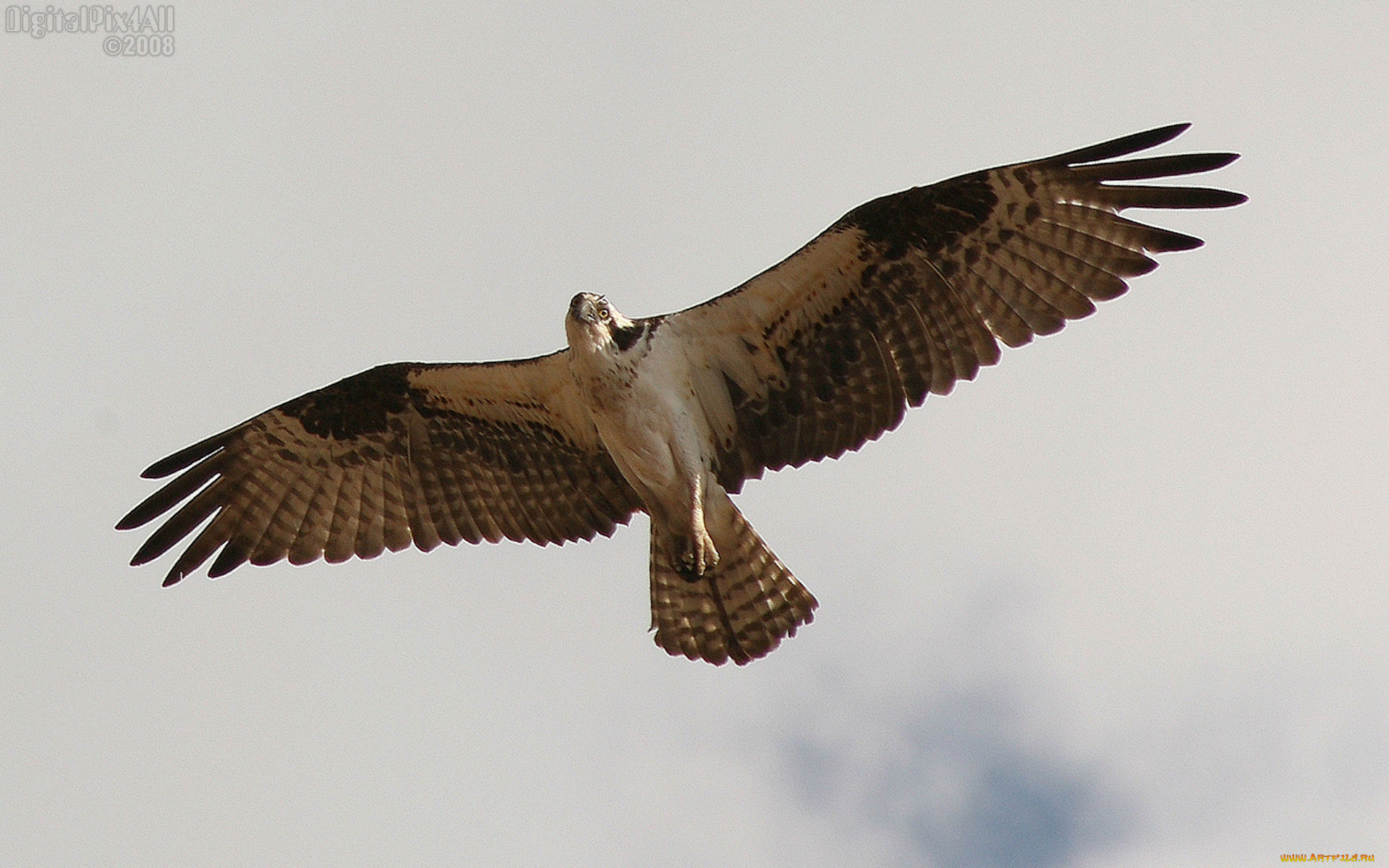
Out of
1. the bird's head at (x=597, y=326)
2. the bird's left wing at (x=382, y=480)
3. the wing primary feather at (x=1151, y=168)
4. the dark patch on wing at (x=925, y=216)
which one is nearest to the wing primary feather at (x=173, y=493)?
the bird's left wing at (x=382, y=480)

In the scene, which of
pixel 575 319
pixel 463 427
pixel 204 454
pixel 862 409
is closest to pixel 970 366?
pixel 862 409

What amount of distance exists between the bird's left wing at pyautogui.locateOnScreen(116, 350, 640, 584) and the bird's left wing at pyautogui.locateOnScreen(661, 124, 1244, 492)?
108cm

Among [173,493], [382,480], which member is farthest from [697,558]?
[173,493]

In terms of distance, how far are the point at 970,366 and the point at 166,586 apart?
4.94 metres

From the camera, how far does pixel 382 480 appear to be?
10.7m

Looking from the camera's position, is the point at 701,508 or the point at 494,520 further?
the point at 494,520

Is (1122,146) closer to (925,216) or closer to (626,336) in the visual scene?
(925,216)

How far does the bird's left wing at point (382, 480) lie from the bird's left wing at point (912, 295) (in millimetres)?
1078

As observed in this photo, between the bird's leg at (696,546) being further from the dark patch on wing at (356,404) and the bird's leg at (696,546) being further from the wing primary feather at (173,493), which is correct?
the wing primary feather at (173,493)

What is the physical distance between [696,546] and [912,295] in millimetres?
1908

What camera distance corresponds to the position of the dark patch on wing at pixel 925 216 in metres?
9.45

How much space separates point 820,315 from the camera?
980 centimetres

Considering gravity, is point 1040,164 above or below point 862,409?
above

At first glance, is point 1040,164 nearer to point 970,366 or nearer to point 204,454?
point 970,366
